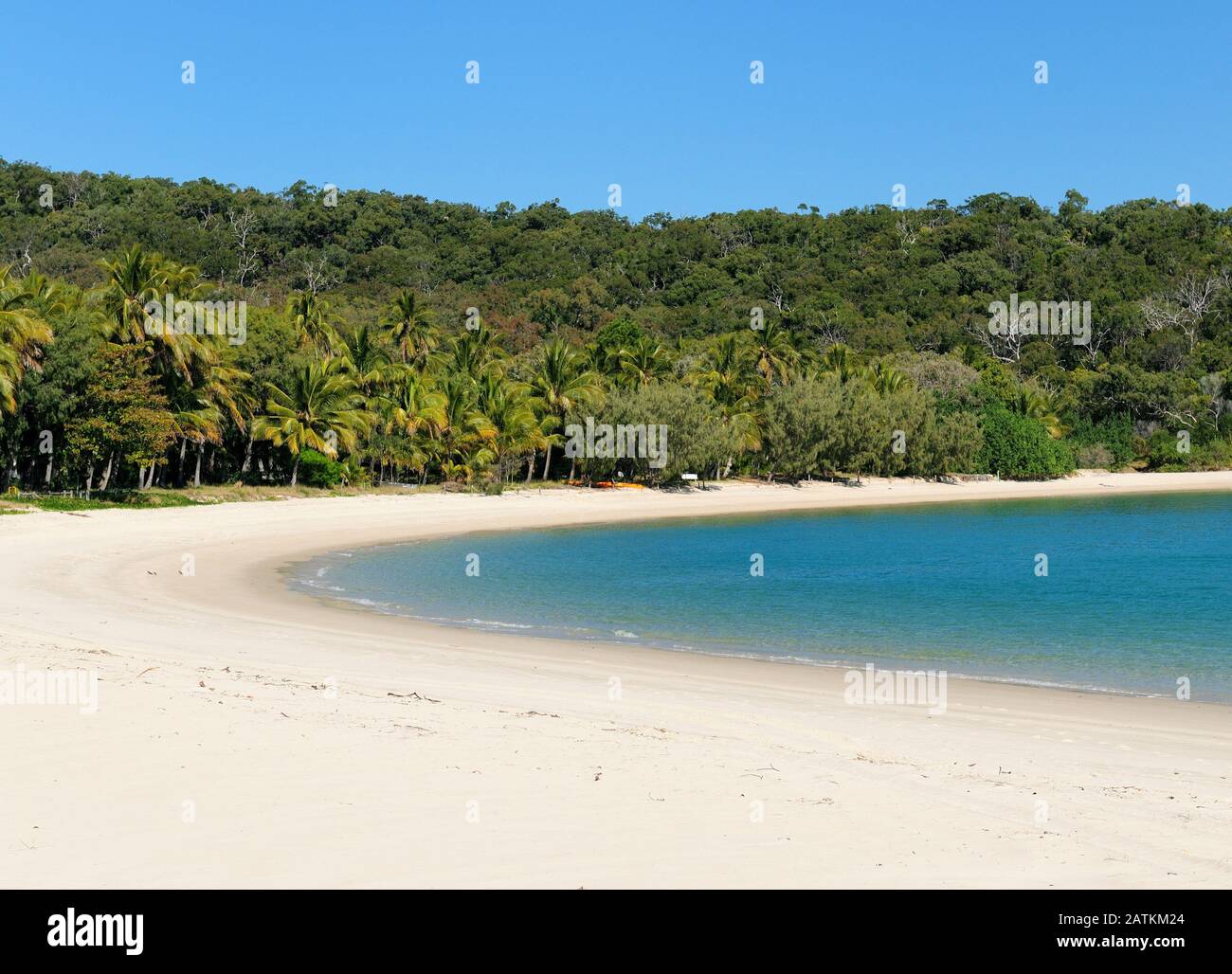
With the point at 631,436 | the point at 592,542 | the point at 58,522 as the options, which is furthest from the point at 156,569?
the point at 631,436

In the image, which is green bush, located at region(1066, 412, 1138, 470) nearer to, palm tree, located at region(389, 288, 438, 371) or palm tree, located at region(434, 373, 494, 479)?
palm tree, located at region(389, 288, 438, 371)

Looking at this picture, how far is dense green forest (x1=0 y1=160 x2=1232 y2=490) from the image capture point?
138 feet

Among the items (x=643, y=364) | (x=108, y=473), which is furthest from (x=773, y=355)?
(x=108, y=473)

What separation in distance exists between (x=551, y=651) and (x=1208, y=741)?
367 inches

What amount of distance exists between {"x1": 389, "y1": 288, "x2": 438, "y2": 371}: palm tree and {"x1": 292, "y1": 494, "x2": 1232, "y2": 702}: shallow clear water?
21.5 meters

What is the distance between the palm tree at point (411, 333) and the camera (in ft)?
207

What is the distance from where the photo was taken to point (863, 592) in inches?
1085

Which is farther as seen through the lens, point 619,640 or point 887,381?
point 887,381

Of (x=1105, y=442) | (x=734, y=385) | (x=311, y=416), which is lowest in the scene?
(x=1105, y=442)

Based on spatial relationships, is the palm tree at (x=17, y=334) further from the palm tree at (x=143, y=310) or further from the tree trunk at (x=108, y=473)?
the tree trunk at (x=108, y=473)

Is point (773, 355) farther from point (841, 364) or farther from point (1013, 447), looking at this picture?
point (1013, 447)

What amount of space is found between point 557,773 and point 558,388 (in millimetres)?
52939

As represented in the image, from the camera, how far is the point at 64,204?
101 meters
